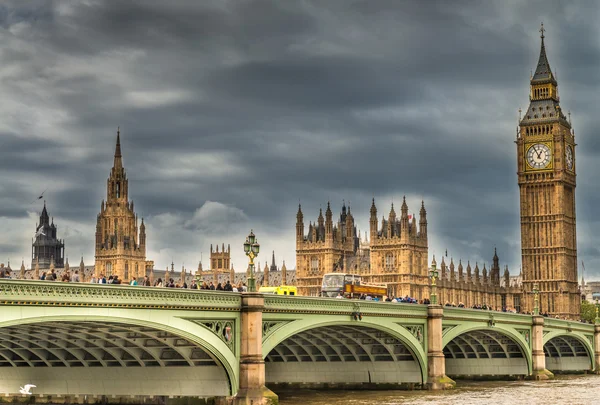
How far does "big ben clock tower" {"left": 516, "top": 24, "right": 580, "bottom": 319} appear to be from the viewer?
160000 millimetres

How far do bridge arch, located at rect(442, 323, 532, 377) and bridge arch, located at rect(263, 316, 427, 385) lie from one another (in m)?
14.3

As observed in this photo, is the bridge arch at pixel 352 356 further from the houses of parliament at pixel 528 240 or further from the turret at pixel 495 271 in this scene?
the turret at pixel 495 271

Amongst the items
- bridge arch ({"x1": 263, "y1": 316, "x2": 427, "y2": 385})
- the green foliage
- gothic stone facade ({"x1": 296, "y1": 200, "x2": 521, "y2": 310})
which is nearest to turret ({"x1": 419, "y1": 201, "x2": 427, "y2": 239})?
gothic stone facade ({"x1": 296, "y1": 200, "x2": 521, "y2": 310})

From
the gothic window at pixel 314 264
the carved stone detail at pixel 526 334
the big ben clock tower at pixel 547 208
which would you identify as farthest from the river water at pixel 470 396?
the gothic window at pixel 314 264

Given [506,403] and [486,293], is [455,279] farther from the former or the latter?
[506,403]

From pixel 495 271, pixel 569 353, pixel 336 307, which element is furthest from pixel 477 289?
pixel 336 307

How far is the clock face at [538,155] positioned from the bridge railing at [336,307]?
9807cm

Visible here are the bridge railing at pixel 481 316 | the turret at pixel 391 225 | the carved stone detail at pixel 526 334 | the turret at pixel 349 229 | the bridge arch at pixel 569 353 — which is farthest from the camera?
the turret at pixel 349 229

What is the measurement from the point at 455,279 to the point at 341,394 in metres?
98.1

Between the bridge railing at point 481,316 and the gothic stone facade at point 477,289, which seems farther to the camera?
the gothic stone facade at point 477,289

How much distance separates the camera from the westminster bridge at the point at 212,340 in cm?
4297

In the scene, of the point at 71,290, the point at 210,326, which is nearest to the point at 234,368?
the point at 210,326

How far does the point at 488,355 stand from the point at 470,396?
874 inches

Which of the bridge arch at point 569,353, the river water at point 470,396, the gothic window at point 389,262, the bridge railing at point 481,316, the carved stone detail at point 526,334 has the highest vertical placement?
the gothic window at point 389,262
